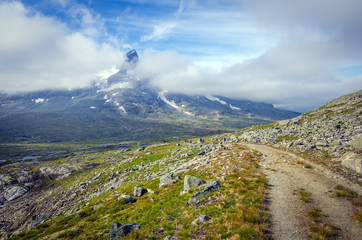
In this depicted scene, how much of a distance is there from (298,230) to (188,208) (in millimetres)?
11549

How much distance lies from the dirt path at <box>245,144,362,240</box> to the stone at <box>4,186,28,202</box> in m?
109

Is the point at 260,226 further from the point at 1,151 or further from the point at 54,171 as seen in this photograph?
the point at 1,151

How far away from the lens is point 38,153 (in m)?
199

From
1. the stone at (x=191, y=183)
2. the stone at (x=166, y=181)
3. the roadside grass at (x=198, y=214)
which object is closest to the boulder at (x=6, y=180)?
the roadside grass at (x=198, y=214)

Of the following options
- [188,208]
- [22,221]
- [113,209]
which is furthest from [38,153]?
[188,208]

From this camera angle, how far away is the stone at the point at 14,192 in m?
76.2

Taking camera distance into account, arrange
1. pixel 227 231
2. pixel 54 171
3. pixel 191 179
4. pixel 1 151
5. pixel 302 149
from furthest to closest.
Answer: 1. pixel 1 151
2. pixel 54 171
3. pixel 302 149
4. pixel 191 179
5. pixel 227 231

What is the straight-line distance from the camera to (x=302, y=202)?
59.8ft

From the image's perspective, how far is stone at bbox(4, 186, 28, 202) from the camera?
76.2m

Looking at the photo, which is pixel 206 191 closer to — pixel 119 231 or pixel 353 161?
pixel 119 231

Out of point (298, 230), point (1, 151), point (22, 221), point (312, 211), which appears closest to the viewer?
point (298, 230)

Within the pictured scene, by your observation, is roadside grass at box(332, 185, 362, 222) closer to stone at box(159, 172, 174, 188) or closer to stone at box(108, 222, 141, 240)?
stone at box(108, 222, 141, 240)

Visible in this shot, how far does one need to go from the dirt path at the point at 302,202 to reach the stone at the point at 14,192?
109 meters

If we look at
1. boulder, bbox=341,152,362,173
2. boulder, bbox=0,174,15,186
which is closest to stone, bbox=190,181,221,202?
boulder, bbox=341,152,362,173
